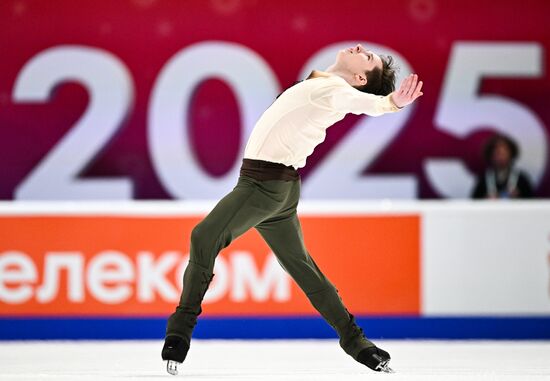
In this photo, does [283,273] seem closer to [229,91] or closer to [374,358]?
[374,358]

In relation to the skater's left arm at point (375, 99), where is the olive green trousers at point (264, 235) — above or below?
below

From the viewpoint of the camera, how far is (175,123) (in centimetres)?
869

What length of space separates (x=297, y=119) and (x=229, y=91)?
456 cm

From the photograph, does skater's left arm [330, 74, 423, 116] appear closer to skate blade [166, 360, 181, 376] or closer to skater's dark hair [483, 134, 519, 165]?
skate blade [166, 360, 181, 376]

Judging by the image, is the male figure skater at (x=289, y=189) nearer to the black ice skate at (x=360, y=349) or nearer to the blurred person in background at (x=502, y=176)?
the black ice skate at (x=360, y=349)

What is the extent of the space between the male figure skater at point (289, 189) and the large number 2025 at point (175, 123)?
4.13m

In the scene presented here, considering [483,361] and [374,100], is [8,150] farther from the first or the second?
[374,100]

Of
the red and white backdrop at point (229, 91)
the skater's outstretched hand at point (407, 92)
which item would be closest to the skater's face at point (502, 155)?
the red and white backdrop at point (229, 91)

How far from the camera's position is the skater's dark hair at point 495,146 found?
324 inches

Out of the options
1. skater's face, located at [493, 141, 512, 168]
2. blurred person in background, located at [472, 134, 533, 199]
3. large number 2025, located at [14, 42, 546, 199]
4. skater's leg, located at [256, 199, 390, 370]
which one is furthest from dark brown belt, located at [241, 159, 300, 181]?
large number 2025, located at [14, 42, 546, 199]

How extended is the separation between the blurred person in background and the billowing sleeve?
399 cm

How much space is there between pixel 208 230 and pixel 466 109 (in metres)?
5.02

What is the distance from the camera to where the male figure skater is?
416cm

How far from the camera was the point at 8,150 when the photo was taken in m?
8.73
